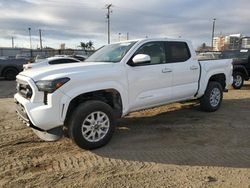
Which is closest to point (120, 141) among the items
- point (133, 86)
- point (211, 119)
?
point (133, 86)

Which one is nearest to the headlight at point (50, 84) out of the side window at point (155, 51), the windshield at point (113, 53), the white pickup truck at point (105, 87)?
the white pickup truck at point (105, 87)

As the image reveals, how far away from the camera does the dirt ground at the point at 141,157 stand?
3889mm

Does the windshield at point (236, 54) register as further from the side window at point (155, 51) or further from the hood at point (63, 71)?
the hood at point (63, 71)

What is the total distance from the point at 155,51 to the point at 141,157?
2.39 meters

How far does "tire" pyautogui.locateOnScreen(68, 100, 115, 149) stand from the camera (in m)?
4.72

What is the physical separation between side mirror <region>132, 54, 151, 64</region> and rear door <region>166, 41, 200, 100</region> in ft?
3.34

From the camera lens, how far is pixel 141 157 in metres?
4.66

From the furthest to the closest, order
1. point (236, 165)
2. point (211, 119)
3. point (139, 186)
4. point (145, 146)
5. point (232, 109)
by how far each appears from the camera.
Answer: point (232, 109) → point (211, 119) → point (145, 146) → point (236, 165) → point (139, 186)

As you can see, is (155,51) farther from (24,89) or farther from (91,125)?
(24,89)

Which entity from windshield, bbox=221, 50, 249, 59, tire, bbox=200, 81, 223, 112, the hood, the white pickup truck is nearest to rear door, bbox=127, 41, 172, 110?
the white pickup truck

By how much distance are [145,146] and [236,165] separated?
5.01ft

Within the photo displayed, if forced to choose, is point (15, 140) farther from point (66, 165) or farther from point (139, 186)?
point (139, 186)

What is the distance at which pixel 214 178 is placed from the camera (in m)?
3.93

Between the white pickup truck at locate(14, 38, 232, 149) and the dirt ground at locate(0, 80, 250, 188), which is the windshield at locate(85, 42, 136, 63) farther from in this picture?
the dirt ground at locate(0, 80, 250, 188)
